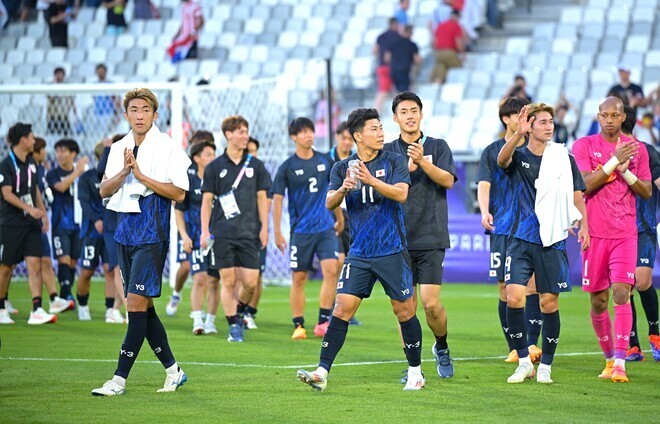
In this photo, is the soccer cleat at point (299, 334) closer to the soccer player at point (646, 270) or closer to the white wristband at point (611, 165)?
the soccer player at point (646, 270)

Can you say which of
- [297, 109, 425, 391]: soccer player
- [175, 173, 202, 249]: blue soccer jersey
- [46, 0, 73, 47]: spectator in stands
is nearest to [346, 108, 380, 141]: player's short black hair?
[297, 109, 425, 391]: soccer player

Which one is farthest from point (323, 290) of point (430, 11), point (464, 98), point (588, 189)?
point (430, 11)

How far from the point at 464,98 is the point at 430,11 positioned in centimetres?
390

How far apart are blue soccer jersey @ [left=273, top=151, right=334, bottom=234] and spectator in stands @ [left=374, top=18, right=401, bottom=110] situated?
11452mm

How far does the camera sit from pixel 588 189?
9.41 meters

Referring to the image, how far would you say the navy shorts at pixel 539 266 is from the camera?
887cm

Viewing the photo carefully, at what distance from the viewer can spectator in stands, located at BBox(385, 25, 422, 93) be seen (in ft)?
79.1

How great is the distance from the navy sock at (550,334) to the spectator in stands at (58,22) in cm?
2274

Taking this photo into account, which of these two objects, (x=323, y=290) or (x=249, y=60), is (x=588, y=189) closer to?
(x=323, y=290)

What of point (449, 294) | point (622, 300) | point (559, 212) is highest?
point (559, 212)

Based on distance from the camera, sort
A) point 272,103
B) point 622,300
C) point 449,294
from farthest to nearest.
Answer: point 272,103, point 449,294, point 622,300

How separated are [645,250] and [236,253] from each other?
4.13 m

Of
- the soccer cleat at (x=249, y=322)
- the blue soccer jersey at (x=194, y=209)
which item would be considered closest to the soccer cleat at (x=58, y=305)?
the blue soccer jersey at (x=194, y=209)

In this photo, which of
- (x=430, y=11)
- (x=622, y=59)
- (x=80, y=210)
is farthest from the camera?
(x=430, y=11)
